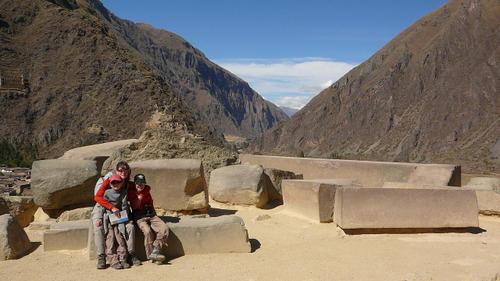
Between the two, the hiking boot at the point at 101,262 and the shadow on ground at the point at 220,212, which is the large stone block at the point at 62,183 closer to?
the shadow on ground at the point at 220,212

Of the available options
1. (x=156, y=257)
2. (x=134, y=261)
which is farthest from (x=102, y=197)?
(x=156, y=257)

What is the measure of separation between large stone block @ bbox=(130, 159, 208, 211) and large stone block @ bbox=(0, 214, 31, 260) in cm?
183

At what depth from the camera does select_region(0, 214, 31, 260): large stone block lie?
19.2 ft

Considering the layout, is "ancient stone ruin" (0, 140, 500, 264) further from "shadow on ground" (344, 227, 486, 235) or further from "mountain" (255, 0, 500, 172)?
"mountain" (255, 0, 500, 172)

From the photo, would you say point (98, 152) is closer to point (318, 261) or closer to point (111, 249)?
point (111, 249)

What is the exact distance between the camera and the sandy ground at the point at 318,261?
5098 millimetres

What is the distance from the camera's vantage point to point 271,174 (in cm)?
905

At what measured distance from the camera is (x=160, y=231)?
5.71 m

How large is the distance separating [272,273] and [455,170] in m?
5.02

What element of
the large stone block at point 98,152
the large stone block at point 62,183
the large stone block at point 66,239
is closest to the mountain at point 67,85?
the large stone block at point 98,152

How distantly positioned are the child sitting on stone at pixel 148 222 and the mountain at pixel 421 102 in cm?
3981

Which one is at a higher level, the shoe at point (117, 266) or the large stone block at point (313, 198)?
the large stone block at point (313, 198)

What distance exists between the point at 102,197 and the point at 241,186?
129 inches

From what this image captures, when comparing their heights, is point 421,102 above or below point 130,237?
above
